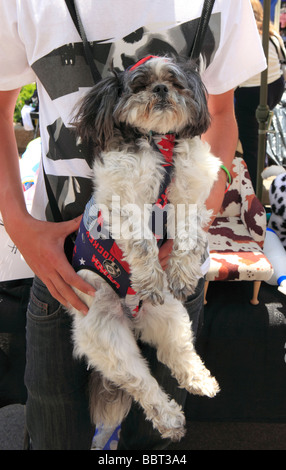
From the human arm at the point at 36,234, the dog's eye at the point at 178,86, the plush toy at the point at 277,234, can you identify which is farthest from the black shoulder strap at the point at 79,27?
the plush toy at the point at 277,234

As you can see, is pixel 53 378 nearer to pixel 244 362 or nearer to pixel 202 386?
pixel 202 386

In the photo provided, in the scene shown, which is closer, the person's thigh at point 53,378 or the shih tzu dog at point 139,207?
the shih tzu dog at point 139,207

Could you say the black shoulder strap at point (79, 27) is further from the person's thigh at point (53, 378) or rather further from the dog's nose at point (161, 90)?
the person's thigh at point (53, 378)

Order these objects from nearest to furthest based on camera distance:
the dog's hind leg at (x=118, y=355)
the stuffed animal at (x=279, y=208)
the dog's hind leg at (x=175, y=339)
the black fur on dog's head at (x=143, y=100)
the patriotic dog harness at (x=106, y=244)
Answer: the black fur on dog's head at (x=143, y=100) < the patriotic dog harness at (x=106, y=244) < the dog's hind leg at (x=118, y=355) < the dog's hind leg at (x=175, y=339) < the stuffed animal at (x=279, y=208)

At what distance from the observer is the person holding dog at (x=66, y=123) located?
1.32m

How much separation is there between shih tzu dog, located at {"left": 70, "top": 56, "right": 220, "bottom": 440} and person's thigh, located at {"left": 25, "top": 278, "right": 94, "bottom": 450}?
7 centimetres

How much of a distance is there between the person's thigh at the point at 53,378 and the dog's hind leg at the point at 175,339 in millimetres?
297

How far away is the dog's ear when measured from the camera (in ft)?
4.13

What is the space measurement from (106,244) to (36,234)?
26 cm

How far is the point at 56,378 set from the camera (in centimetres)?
154

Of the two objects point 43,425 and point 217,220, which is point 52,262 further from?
point 217,220

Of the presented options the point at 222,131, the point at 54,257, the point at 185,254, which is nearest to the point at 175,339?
the point at 185,254

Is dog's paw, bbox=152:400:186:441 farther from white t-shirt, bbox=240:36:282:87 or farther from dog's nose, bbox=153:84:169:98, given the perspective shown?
white t-shirt, bbox=240:36:282:87

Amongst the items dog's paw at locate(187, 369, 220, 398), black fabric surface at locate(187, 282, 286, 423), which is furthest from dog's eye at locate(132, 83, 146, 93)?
black fabric surface at locate(187, 282, 286, 423)
